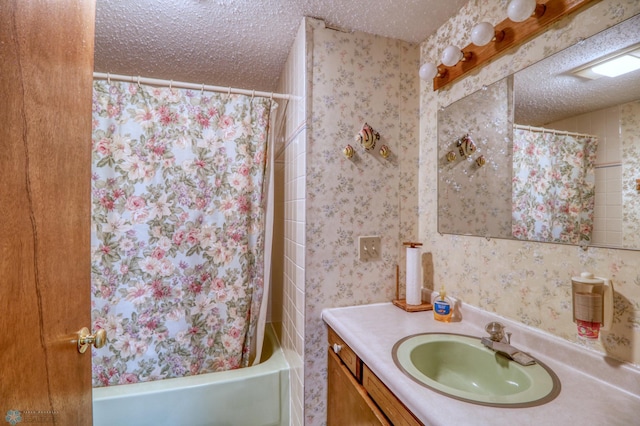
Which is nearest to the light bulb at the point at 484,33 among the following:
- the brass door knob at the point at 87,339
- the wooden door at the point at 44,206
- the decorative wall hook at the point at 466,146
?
the decorative wall hook at the point at 466,146

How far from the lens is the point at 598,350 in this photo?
2.60 feet

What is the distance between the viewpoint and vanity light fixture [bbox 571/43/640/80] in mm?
733

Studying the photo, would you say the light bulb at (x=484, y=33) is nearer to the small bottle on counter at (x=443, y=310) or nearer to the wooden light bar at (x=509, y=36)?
the wooden light bar at (x=509, y=36)

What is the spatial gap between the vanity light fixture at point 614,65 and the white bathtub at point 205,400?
174 cm

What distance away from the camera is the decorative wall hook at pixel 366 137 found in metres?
1.35

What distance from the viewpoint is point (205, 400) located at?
4.75 feet

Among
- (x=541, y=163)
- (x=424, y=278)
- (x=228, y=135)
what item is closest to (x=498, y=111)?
(x=541, y=163)

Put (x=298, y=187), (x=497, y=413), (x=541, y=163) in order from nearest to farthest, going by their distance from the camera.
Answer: (x=497, y=413) → (x=541, y=163) → (x=298, y=187)

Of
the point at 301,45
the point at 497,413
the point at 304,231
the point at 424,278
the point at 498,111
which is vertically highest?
the point at 301,45

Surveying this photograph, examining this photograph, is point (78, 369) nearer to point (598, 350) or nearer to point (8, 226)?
point (8, 226)

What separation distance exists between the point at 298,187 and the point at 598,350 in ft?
3.91

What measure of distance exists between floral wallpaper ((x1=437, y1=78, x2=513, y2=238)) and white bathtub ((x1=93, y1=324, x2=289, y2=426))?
48.2 inches

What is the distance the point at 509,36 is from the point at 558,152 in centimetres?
46

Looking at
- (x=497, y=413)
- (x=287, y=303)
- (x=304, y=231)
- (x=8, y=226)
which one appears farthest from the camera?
(x=287, y=303)
